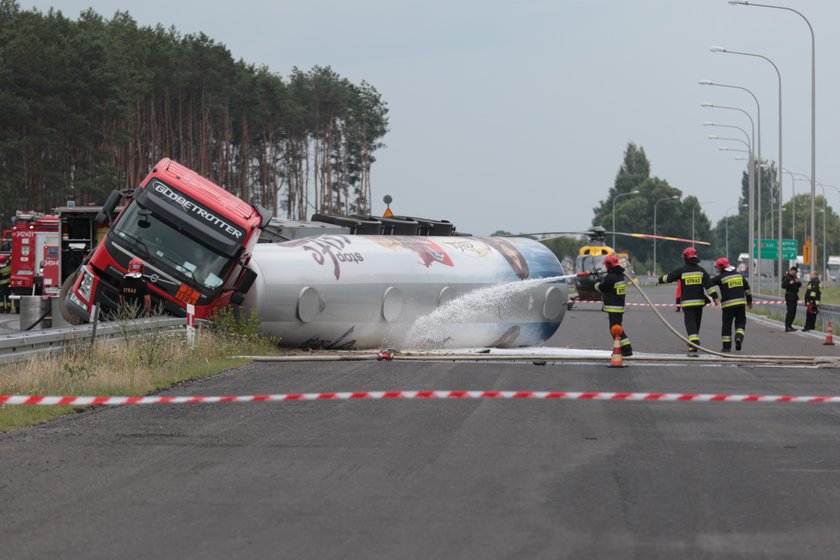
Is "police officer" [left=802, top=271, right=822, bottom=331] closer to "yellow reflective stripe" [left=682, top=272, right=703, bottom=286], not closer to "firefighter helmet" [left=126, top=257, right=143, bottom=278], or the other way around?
"yellow reflective stripe" [left=682, top=272, right=703, bottom=286]

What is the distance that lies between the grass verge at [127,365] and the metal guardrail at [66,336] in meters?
0.11

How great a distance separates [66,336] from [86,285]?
472 cm

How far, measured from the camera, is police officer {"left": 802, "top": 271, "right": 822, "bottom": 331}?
3400cm

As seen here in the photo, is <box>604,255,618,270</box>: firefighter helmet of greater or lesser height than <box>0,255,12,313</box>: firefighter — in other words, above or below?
above

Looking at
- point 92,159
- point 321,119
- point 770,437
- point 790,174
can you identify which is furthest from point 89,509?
point 790,174

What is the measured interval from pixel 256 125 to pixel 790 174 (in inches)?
1531

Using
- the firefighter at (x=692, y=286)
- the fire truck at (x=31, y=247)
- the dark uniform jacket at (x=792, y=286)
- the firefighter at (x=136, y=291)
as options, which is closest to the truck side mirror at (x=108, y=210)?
the firefighter at (x=136, y=291)

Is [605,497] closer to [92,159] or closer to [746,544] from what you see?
[746,544]

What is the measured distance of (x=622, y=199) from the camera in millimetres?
166375

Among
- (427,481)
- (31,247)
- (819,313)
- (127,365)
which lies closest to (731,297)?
(127,365)

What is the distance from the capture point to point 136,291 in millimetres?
20547

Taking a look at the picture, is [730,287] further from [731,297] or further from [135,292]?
[135,292]

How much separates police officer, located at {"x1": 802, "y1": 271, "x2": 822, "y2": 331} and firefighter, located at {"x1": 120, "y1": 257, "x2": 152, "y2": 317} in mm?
19173

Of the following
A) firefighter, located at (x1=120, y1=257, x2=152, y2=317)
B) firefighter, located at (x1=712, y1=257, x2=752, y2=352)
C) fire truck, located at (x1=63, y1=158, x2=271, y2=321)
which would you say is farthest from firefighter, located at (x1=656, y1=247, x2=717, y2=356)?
firefighter, located at (x1=120, y1=257, x2=152, y2=317)
